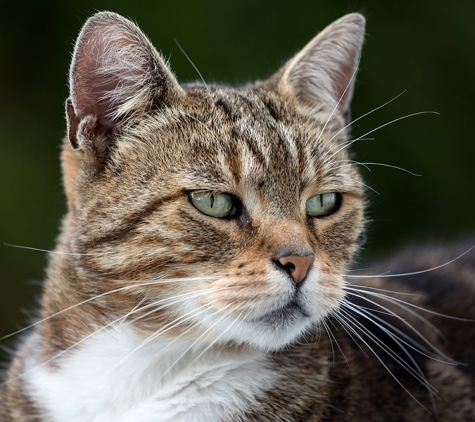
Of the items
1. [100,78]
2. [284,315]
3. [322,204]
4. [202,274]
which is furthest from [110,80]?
[284,315]

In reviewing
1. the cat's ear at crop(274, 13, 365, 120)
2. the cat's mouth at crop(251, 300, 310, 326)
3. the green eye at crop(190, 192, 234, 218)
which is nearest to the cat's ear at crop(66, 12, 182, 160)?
the green eye at crop(190, 192, 234, 218)

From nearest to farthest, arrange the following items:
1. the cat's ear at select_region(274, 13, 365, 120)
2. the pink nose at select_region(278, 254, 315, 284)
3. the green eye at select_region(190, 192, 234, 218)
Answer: the pink nose at select_region(278, 254, 315, 284) < the green eye at select_region(190, 192, 234, 218) < the cat's ear at select_region(274, 13, 365, 120)

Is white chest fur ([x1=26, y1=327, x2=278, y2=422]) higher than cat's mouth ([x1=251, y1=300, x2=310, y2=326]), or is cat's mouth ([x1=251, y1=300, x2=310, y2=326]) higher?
cat's mouth ([x1=251, y1=300, x2=310, y2=326])

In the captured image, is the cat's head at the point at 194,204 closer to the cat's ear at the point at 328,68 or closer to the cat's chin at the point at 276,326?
the cat's chin at the point at 276,326

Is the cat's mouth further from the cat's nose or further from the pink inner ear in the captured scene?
the pink inner ear

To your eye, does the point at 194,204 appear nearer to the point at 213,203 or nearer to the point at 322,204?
the point at 213,203

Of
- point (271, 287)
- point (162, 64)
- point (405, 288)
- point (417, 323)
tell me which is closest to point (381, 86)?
point (405, 288)

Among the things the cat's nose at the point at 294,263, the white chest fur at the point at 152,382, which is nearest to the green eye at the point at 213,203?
the cat's nose at the point at 294,263
